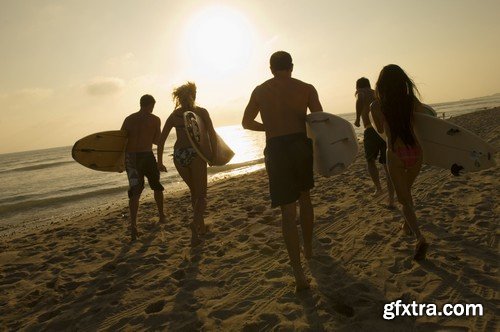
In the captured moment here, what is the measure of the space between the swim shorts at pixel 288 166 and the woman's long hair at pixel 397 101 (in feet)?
2.89

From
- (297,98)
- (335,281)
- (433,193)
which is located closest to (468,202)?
(433,193)

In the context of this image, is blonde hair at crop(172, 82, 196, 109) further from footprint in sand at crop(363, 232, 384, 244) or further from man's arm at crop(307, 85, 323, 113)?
footprint in sand at crop(363, 232, 384, 244)

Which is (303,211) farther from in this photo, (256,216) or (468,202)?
(468,202)

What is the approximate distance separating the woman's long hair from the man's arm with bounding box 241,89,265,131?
3.92 feet

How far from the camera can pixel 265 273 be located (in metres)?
3.36

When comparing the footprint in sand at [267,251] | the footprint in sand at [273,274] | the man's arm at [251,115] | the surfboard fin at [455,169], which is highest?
the man's arm at [251,115]

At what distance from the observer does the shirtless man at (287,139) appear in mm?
2861

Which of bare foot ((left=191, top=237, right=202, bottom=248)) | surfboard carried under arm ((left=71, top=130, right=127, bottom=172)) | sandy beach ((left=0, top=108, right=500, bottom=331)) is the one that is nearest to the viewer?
sandy beach ((left=0, top=108, right=500, bottom=331))

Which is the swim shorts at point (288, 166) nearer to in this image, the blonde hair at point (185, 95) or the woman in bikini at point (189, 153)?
the woman in bikini at point (189, 153)

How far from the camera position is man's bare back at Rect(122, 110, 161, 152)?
206 inches

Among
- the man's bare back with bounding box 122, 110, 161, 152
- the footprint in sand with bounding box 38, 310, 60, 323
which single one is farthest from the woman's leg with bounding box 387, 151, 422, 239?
the man's bare back with bounding box 122, 110, 161, 152

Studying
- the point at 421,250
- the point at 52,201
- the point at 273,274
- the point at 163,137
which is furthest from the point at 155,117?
the point at 52,201

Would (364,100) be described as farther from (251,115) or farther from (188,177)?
(188,177)

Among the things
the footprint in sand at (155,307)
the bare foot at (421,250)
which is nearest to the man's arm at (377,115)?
the bare foot at (421,250)
